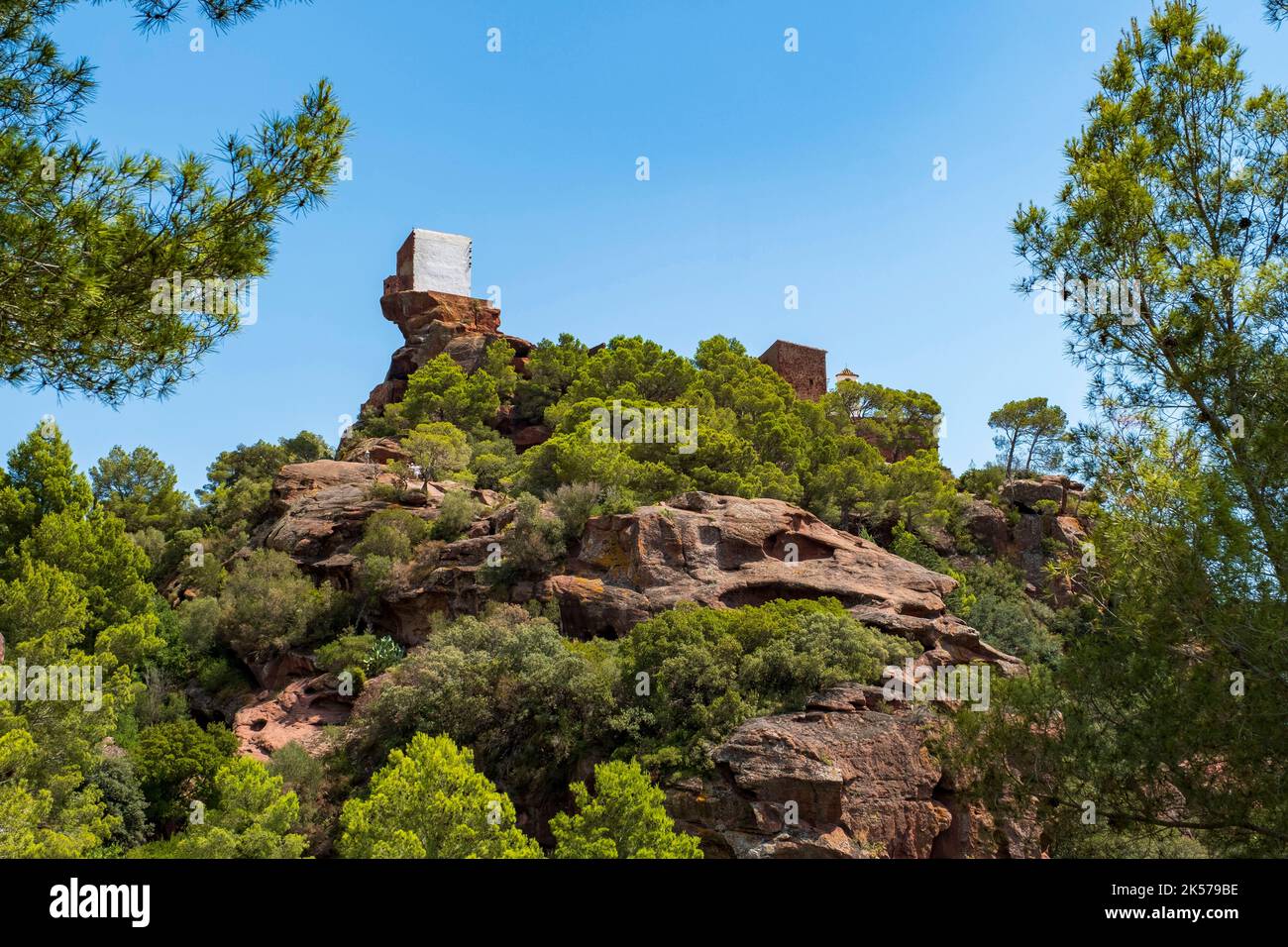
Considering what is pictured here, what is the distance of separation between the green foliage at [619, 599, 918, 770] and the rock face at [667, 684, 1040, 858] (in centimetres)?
76

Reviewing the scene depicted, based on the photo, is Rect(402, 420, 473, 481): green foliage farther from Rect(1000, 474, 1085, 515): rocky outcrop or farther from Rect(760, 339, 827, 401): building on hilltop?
Rect(1000, 474, 1085, 515): rocky outcrop

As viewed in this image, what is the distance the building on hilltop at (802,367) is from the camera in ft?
152

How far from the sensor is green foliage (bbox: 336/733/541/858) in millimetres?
13898

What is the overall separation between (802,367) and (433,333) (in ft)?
61.2

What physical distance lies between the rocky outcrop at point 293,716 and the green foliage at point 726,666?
26.4 ft

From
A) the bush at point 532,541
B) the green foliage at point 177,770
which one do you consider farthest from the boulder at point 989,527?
the green foliage at point 177,770

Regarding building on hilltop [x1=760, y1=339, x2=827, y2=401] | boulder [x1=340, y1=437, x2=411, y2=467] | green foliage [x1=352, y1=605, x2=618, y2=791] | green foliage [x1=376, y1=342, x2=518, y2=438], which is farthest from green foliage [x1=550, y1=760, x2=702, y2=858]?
building on hilltop [x1=760, y1=339, x2=827, y2=401]

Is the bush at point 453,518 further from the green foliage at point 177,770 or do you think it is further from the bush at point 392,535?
the green foliage at point 177,770

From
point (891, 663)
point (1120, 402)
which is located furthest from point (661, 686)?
point (1120, 402)

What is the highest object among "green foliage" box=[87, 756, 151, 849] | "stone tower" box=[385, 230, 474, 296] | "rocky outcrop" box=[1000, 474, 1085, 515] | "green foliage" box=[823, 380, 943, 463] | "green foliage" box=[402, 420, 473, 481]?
"stone tower" box=[385, 230, 474, 296]

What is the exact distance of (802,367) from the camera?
46875 mm

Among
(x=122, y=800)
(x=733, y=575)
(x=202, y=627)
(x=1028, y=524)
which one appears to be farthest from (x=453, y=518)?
(x=1028, y=524)

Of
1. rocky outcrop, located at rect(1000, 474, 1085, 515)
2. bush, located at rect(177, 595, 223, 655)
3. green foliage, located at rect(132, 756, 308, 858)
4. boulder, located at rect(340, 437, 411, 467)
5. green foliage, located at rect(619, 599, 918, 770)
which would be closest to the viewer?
green foliage, located at rect(132, 756, 308, 858)
